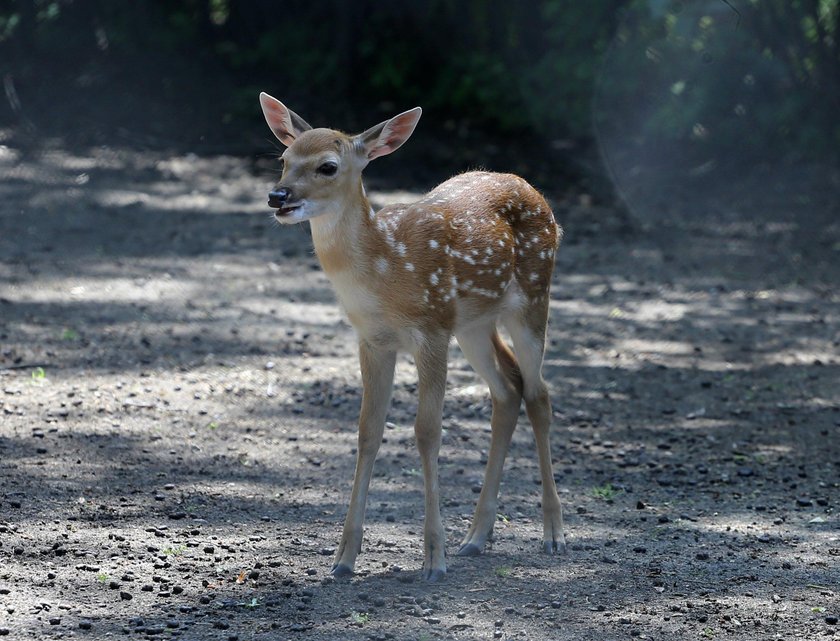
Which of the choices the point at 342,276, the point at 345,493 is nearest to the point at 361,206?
the point at 342,276

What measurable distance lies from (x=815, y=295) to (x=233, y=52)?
7135 millimetres

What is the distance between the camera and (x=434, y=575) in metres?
5.00

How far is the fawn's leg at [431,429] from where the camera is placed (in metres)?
5.03

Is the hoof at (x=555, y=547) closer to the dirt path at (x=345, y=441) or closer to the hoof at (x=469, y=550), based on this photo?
the dirt path at (x=345, y=441)

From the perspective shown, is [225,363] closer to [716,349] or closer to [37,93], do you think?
[716,349]

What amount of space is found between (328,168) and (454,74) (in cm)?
937

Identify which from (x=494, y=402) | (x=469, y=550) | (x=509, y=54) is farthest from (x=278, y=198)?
(x=509, y=54)

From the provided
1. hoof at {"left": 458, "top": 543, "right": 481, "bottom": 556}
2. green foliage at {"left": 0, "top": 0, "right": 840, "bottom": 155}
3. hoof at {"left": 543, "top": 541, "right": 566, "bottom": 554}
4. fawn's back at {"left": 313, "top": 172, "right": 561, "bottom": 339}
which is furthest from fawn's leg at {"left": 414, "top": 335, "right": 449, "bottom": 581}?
green foliage at {"left": 0, "top": 0, "right": 840, "bottom": 155}

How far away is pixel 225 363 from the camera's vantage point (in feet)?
26.2

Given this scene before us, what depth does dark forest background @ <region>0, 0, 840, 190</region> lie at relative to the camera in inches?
477

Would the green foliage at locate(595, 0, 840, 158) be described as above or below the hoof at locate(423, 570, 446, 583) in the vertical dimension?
above

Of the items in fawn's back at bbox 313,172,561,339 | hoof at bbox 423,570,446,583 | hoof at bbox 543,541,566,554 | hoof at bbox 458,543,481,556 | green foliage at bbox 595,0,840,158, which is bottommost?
hoof at bbox 423,570,446,583

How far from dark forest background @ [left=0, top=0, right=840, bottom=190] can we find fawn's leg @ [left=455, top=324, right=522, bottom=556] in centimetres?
686

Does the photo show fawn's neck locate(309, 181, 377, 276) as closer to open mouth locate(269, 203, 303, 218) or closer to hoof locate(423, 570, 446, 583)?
open mouth locate(269, 203, 303, 218)
